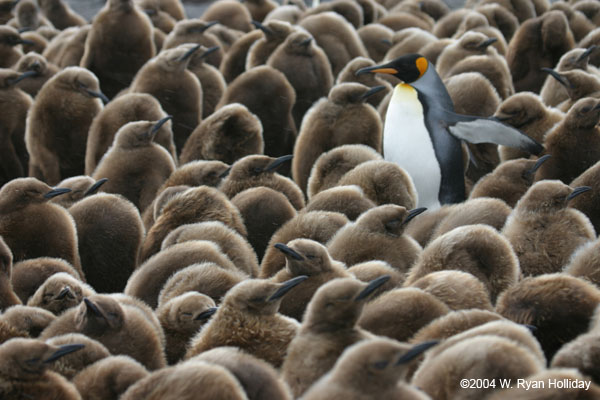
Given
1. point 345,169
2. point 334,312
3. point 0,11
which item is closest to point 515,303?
point 334,312

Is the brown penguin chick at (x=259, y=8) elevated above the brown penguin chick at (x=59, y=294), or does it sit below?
below

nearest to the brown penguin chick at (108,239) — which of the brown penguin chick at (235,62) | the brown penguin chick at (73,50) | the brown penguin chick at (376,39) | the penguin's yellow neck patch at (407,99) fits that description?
the penguin's yellow neck patch at (407,99)

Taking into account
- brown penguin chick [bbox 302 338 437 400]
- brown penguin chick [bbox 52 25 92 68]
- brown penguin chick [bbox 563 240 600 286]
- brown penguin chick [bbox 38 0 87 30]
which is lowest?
brown penguin chick [bbox 38 0 87 30]

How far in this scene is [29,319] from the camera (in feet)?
12.2

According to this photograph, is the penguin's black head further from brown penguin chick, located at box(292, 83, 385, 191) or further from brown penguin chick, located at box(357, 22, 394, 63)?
brown penguin chick, located at box(357, 22, 394, 63)

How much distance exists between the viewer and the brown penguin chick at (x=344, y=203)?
4816mm

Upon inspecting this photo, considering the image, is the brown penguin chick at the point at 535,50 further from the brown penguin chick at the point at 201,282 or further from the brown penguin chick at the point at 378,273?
the brown penguin chick at the point at 201,282

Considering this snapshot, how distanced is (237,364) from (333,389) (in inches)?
16.7

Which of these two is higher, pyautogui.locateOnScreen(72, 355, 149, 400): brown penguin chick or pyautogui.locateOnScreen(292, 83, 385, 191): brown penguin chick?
pyautogui.locateOnScreen(72, 355, 149, 400): brown penguin chick

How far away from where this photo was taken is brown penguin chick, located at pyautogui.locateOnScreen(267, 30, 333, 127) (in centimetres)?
720

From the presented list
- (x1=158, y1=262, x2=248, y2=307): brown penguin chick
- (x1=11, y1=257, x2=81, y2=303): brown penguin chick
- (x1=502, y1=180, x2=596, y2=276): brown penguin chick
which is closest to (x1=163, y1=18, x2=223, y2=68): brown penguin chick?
(x1=11, y1=257, x2=81, y2=303): brown penguin chick

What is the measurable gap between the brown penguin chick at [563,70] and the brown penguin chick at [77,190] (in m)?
3.25

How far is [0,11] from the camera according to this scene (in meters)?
10.3

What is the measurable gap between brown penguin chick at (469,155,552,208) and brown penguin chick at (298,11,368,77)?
313 cm
